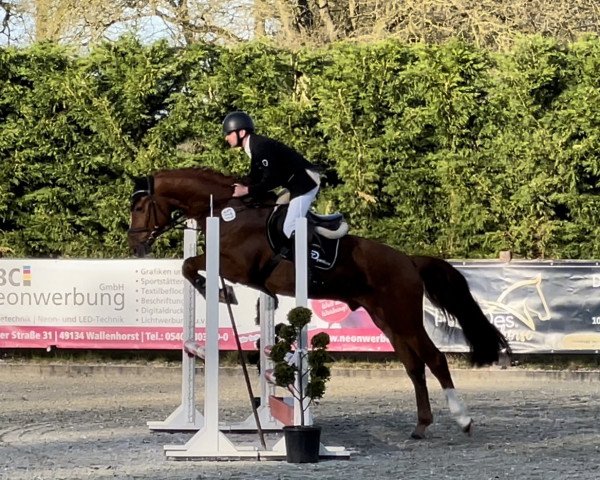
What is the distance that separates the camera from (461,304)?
41.1 ft

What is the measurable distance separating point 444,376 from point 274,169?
2659mm

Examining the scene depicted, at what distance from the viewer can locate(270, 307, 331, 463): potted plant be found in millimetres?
10008

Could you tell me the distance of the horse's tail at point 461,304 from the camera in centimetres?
1243

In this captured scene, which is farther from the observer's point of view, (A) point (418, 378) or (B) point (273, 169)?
(A) point (418, 378)

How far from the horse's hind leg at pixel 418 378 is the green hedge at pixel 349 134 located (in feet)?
27.9

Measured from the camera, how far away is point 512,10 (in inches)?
998

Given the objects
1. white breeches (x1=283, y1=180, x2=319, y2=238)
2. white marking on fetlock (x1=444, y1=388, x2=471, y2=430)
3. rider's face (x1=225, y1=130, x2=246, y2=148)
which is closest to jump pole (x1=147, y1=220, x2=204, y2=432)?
white breeches (x1=283, y1=180, x2=319, y2=238)

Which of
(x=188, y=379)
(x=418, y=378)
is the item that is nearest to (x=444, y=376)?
(x=418, y=378)

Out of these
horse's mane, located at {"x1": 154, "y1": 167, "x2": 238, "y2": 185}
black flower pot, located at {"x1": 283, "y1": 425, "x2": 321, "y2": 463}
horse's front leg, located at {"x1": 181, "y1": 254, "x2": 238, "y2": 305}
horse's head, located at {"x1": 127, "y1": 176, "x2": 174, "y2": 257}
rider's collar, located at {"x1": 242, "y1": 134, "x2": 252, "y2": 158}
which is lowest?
black flower pot, located at {"x1": 283, "y1": 425, "x2": 321, "y2": 463}

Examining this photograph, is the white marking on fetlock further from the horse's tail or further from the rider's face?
the rider's face

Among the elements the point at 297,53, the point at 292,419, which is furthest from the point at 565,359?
the point at 292,419

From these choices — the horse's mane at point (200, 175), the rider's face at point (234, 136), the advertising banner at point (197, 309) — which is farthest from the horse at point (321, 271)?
the advertising banner at point (197, 309)

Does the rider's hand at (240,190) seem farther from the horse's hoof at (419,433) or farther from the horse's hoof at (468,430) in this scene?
the horse's hoof at (468,430)

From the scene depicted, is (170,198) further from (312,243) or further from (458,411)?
(458,411)
